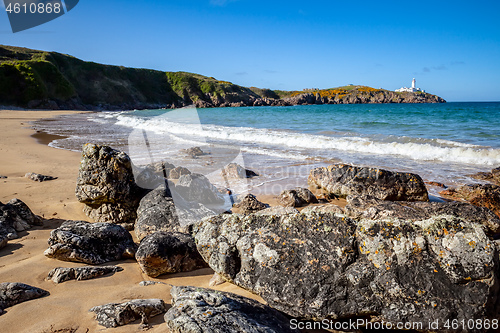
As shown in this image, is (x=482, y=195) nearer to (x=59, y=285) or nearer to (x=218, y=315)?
(x=218, y=315)

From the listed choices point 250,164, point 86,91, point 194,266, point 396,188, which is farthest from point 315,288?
point 86,91

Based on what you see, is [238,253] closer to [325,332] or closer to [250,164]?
[325,332]

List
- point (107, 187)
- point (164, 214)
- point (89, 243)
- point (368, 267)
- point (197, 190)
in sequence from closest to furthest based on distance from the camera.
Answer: point (368, 267)
point (89, 243)
point (164, 214)
point (107, 187)
point (197, 190)

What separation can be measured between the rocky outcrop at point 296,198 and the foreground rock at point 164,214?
197 centimetres

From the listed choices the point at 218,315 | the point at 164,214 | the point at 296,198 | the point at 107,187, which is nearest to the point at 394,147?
the point at 296,198

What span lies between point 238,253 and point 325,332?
3.24 ft

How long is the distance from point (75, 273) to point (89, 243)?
538 millimetres

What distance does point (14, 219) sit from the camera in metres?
4.86

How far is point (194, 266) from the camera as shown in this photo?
3.99 m

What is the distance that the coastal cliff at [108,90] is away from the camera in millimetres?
60594

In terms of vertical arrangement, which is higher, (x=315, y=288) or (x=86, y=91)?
(x=86, y=91)

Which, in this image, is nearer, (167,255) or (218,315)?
(218,315)

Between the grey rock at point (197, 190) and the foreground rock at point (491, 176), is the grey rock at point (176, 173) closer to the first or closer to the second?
the grey rock at point (197, 190)

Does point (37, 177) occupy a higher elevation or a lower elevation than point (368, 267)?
lower
